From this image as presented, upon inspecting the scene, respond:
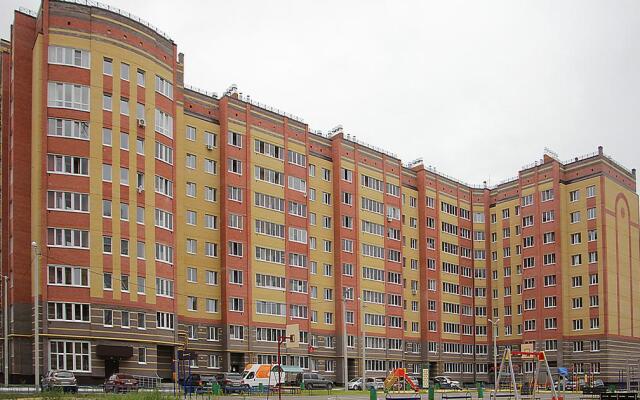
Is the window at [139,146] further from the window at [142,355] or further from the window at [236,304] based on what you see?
the window at [236,304]

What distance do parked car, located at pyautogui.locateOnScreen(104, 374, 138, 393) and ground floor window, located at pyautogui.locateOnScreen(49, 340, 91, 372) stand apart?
3496 millimetres

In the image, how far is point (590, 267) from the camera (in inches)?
4387

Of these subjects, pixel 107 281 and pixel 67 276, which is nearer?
pixel 67 276

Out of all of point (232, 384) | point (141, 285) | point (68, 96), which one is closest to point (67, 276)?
point (141, 285)

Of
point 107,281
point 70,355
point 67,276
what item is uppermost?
point 67,276

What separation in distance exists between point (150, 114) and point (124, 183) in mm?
7214

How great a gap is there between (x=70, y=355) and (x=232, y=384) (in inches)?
552

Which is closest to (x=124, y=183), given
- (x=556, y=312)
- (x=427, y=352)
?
(x=427, y=352)

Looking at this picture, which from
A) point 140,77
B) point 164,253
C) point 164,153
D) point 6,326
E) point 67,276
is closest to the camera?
point 67,276

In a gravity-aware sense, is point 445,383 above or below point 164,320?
below

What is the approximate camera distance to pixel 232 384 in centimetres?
7119

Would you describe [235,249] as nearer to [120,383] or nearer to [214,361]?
[214,361]

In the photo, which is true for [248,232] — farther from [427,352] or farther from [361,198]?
[427,352]

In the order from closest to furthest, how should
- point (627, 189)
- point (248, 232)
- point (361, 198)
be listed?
point (248, 232) → point (361, 198) → point (627, 189)
